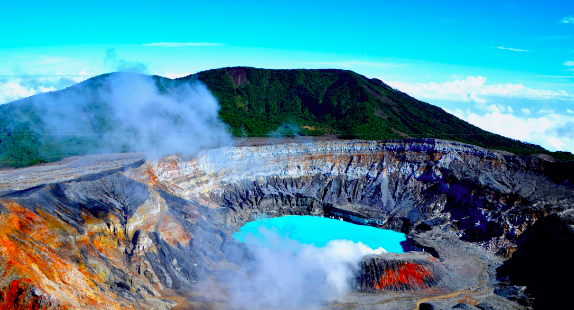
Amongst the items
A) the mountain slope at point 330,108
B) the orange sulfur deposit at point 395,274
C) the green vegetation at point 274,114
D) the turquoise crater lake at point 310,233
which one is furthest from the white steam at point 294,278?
the mountain slope at point 330,108

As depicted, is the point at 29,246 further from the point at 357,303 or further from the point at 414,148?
the point at 414,148

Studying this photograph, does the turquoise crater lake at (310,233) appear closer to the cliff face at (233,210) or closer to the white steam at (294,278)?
the cliff face at (233,210)

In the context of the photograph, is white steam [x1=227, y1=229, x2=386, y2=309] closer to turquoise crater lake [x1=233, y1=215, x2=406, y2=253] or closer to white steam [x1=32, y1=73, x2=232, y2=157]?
turquoise crater lake [x1=233, y1=215, x2=406, y2=253]

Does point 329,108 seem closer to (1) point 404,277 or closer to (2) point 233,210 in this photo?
(2) point 233,210

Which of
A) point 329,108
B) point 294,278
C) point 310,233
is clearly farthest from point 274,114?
point 294,278

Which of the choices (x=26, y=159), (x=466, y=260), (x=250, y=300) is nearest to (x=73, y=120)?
(x=26, y=159)
